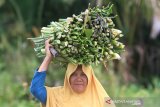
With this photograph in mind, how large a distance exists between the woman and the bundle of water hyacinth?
0.08m

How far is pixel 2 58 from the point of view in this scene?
10617mm

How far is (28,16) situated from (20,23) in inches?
17.5

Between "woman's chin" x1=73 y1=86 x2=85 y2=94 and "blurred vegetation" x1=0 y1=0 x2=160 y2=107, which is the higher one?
"blurred vegetation" x1=0 y1=0 x2=160 y2=107

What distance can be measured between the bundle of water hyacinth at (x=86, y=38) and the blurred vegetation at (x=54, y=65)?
3306 millimetres

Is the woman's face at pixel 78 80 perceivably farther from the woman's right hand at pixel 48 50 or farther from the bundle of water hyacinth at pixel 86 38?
the woman's right hand at pixel 48 50

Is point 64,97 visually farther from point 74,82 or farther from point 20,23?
point 20,23

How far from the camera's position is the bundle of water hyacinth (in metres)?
4.96

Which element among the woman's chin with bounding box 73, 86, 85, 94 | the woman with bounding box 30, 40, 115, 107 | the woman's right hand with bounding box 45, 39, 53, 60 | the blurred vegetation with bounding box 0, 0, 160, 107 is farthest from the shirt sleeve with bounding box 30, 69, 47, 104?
the blurred vegetation with bounding box 0, 0, 160, 107

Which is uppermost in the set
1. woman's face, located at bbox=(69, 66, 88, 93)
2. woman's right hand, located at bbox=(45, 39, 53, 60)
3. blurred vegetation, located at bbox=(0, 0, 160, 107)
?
blurred vegetation, located at bbox=(0, 0, 160, 107)

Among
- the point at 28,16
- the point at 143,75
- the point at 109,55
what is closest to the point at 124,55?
the point at 143,75

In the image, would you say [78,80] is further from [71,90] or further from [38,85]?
[38,85]

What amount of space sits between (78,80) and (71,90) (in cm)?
11

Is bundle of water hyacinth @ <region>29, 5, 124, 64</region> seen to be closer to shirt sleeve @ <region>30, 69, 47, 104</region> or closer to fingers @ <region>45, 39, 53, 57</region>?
fingers @ <region>45, 39, 53, 57</region>

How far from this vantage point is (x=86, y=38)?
16.3ft
